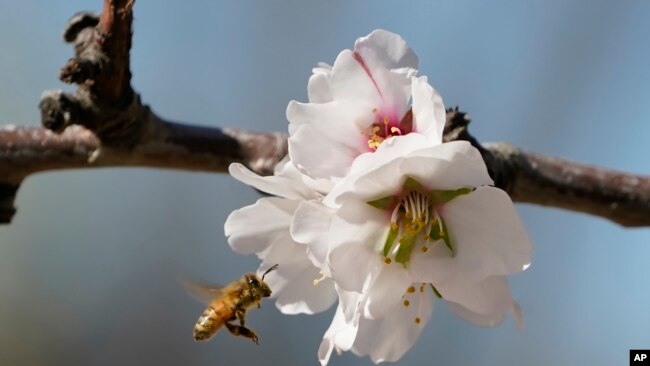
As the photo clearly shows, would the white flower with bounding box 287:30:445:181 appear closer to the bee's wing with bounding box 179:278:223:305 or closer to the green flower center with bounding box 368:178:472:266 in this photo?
the green flower center with bounding box 368:178:472:266

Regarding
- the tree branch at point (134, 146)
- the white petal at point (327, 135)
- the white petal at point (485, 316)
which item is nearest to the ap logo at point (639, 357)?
the tree branch at point (134, 146)

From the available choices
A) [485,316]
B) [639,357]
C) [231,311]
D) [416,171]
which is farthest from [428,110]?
[639,357]

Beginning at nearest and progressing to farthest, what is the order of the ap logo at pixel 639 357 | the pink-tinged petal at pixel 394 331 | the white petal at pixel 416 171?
the white petal at pixel 416 171
the pink-tinged petal at pixel 394 331
the ap logo at pixel 639 357

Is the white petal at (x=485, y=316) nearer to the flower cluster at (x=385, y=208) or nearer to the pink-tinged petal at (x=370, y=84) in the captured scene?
the flower cluster at (x=385, y=208)

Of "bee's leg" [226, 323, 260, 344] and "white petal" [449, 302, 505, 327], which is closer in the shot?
"white petal" [449, 302, 505, 327]

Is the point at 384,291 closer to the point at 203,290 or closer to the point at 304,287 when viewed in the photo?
the point at 304,287

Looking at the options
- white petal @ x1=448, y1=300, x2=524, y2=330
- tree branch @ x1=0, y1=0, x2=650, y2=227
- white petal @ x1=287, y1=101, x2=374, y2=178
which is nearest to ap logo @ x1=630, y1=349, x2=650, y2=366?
tree branch @ x1=0, y1=0, x2=650, y2=227

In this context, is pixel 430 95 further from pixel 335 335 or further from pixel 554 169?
pixel 554 169
